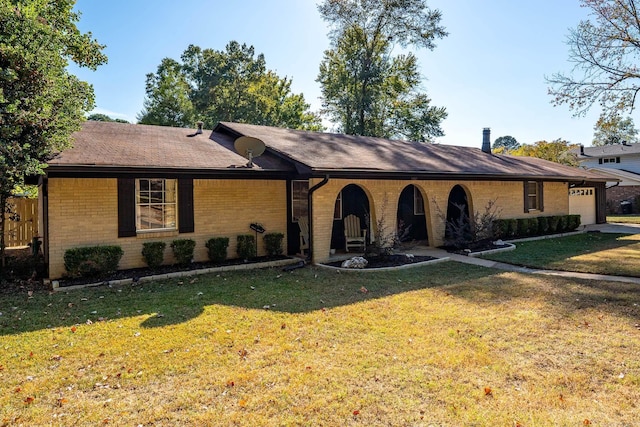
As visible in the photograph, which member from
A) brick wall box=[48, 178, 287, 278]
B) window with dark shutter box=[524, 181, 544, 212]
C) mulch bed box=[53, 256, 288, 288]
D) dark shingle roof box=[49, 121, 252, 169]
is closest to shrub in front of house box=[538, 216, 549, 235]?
window with dark shutter box=[524, 181, 544, 212]

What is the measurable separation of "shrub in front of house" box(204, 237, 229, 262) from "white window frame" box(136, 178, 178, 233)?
92cm

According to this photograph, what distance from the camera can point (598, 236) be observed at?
15555mm

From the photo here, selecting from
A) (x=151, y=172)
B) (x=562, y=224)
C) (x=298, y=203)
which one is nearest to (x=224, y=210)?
(x=151, y=172)

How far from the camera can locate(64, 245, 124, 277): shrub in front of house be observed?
25.8 feet

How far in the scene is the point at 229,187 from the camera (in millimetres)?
10141

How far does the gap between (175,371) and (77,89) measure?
7508 millimetres

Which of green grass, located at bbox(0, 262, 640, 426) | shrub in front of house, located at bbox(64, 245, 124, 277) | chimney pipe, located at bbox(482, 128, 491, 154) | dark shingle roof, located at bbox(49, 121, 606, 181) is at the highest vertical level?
chimney pipe, located at bbox(482, 128, 491, 154)

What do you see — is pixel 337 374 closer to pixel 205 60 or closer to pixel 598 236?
pixel 598 236

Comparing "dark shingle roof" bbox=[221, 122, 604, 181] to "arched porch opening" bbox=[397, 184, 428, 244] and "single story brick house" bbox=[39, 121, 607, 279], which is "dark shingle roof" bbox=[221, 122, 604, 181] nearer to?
"single story brick house" bbox=[39, 121, 607, 279]

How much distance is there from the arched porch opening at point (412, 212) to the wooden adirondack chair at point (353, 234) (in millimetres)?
2563

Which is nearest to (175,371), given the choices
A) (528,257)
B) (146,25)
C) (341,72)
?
(528,257)

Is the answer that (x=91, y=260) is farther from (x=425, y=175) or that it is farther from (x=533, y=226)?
(x=533, y=226)

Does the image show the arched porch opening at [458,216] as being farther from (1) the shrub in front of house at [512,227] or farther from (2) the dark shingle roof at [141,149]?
(2) the dark shingle roof at [141,149]

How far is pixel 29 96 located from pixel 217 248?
4.88 m
